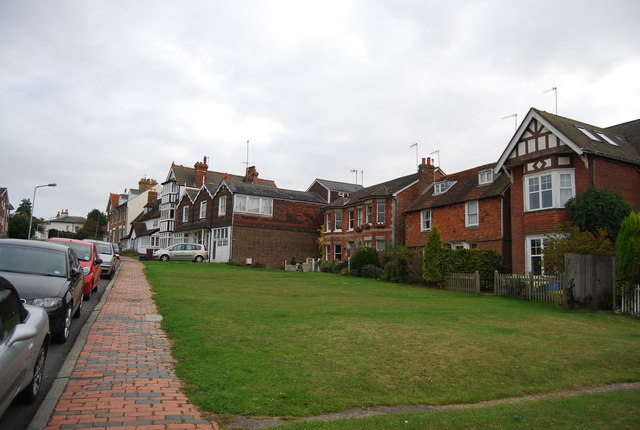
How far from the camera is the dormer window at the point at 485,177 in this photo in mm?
31370

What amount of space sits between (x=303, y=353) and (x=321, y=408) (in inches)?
93.9

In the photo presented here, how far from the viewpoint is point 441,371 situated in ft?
25.2

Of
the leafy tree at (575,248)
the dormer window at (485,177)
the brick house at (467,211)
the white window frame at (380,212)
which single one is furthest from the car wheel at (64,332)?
the white window frame at (380,212)

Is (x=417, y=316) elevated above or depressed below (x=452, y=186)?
below

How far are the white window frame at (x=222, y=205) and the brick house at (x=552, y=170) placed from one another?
24.1 meters

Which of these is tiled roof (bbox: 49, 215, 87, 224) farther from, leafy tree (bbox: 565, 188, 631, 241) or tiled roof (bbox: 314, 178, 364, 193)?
leafy tree (bbox: 565, 188, 631, 241)

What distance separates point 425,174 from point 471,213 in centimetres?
916

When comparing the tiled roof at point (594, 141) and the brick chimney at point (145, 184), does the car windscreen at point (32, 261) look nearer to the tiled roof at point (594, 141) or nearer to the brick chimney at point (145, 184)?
the tiled roof at point (594, 141)

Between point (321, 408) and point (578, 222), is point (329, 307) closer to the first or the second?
point (321, 408)

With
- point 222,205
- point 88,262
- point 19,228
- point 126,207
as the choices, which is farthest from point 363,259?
point 19,228

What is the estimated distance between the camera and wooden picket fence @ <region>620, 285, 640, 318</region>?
53.8 feet

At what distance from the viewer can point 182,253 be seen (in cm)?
4009

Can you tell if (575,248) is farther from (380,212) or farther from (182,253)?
(182,253)

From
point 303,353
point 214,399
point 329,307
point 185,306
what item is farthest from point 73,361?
point 329,307
